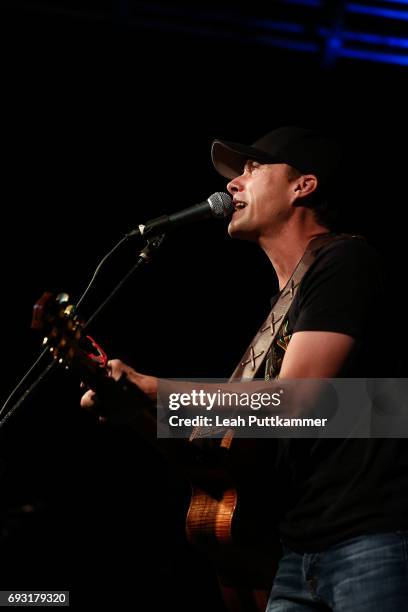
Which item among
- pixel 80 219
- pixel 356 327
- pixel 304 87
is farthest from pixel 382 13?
pixel 356 327

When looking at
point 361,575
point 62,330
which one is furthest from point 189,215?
point 361,575

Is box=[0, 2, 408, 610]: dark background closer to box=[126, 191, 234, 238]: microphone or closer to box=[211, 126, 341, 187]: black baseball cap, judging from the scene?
box=[211, 126, 341, 187]: black baseball cap

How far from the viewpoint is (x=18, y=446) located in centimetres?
455

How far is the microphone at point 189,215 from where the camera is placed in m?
2.48

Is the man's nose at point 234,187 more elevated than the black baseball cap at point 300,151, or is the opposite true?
the black baseball cap at point 300,151

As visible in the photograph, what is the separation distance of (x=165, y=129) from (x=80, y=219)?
799mm

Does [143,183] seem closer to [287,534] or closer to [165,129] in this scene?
[165,129]

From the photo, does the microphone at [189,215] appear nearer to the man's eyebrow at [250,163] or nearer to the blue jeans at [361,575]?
the man's eyebrow at [250,163]

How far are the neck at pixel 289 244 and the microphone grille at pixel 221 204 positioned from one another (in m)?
0.19

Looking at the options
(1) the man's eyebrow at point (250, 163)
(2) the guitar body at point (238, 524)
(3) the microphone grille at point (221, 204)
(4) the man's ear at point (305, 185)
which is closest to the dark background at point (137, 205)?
(1) the man's eyebrow at point (250, 163)

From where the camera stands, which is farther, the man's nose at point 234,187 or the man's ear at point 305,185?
the man's nose at point 234,187

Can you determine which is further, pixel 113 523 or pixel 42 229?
pixel 42 229

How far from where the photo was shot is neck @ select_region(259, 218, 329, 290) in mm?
2686

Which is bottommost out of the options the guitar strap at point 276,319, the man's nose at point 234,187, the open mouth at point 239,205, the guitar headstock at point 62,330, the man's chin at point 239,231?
the guitar headstock at point 62,330
